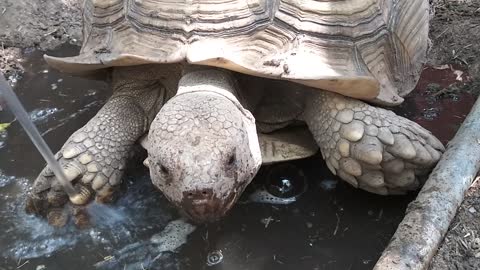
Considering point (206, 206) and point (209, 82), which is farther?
point (209, 82)

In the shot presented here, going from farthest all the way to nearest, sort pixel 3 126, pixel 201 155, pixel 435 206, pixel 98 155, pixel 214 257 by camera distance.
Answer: pixel 3 126
pixel 98 155
pixel 214 257
pixel 435 206
pixel 201 155

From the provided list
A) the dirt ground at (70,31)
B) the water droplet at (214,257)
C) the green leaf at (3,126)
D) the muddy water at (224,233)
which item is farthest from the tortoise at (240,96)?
the dirt ground at (70,31)

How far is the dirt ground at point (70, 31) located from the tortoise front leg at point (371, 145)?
1018 millimetres

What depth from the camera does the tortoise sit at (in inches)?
101

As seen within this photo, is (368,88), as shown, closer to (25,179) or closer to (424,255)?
(424,255)

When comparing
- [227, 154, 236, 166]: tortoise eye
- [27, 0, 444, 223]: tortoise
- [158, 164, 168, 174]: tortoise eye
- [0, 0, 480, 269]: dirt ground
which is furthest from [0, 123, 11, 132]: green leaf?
[227, 154, 236, 166]: tortoise eye

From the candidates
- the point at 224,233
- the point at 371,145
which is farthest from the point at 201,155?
the point at 371,145

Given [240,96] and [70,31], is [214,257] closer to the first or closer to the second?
[240,96]

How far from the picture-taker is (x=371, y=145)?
2.91 meters

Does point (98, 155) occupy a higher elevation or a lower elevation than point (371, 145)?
lower

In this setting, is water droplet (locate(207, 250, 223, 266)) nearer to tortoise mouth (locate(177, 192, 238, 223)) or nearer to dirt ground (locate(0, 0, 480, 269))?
tortoise mouth (locate(177, 192, 238, 223))

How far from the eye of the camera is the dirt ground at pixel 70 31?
13.5 feet

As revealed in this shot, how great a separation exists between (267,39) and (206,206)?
88cm

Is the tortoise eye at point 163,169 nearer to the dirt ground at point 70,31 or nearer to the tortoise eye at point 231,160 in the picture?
the tortoise eye at point 231,160
